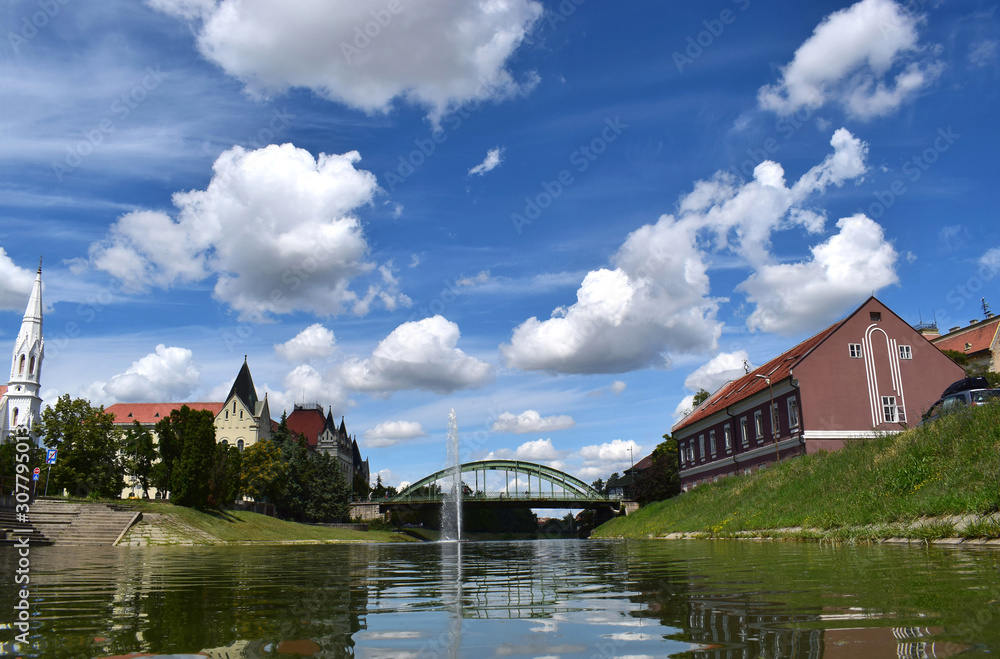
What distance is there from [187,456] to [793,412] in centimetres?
4329

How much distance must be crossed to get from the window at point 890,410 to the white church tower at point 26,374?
97372 millimetres

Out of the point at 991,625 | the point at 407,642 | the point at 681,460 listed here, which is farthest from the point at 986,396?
the point at 681,460

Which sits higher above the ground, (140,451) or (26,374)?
(26,374)

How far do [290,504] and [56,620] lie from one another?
7670 centimetres

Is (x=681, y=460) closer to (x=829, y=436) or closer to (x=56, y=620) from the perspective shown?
(x=829, y=436)

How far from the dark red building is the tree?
1460 cm

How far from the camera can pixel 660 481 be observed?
192ft

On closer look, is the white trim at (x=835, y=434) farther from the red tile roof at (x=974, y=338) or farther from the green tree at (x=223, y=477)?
the red tile roof at (x=974, y=338)

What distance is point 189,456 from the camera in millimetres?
50781

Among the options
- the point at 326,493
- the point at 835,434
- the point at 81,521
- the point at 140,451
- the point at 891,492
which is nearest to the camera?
the point at 891,492

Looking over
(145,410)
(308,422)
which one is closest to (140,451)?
(145,410)

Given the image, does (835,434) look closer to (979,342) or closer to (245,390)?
(979,342)

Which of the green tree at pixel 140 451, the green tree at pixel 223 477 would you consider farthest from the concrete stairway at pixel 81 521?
the green tree at pixel 140 451

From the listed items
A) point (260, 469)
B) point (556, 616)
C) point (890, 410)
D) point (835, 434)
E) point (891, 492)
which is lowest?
point (556, 616)
